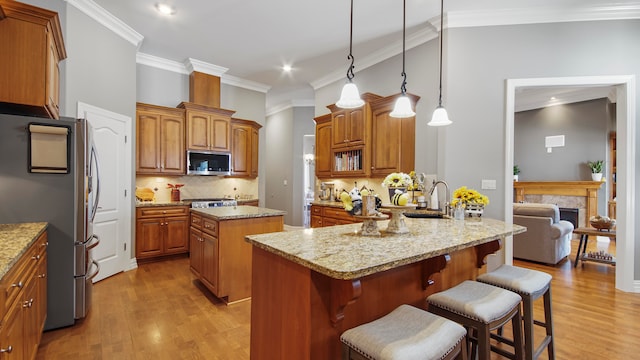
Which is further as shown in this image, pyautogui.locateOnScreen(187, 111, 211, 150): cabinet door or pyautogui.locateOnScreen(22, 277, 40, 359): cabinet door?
pyautogui.locateOnScreen(187, 111, 211, 150): cabinet door

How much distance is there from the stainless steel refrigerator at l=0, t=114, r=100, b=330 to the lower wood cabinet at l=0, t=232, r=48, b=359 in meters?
0.13

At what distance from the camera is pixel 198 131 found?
493 cm

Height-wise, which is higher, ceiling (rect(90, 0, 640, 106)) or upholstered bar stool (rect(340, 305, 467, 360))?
ceiling (rect(90, 0, 640, 106))

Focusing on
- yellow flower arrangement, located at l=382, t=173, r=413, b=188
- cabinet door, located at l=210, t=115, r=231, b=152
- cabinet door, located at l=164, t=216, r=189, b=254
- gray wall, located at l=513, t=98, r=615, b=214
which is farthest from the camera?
gray wall, located at l=513, t=98, r=615, b=214

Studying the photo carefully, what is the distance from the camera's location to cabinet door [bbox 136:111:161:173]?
4406 mm

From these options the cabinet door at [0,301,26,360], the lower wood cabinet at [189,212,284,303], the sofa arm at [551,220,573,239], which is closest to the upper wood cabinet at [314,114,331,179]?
the lower wood cabinet at [189,212,284,303]

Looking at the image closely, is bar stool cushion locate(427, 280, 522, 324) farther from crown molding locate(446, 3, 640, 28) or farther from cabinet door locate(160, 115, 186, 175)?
cabinet door locate(160, 115, 186, 175)

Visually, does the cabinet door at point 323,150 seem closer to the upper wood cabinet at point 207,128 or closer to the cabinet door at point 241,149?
the cabinet door at point 241,149

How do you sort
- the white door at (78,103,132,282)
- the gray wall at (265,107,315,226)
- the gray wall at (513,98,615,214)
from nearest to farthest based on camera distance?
1. the white door at (78,103,132,282)
2. the gray wall at (513,98,615,214)
3. the gray wall at (265,107,315,226)

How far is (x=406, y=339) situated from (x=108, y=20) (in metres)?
4.57

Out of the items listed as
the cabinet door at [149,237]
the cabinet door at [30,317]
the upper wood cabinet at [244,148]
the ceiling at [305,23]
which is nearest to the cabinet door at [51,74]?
the ceiling at [305,23]

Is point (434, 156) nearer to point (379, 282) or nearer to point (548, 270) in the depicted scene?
point (548, 270)

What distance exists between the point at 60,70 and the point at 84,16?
735 millimetres

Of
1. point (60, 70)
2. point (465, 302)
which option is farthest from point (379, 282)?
point (60, 70)
